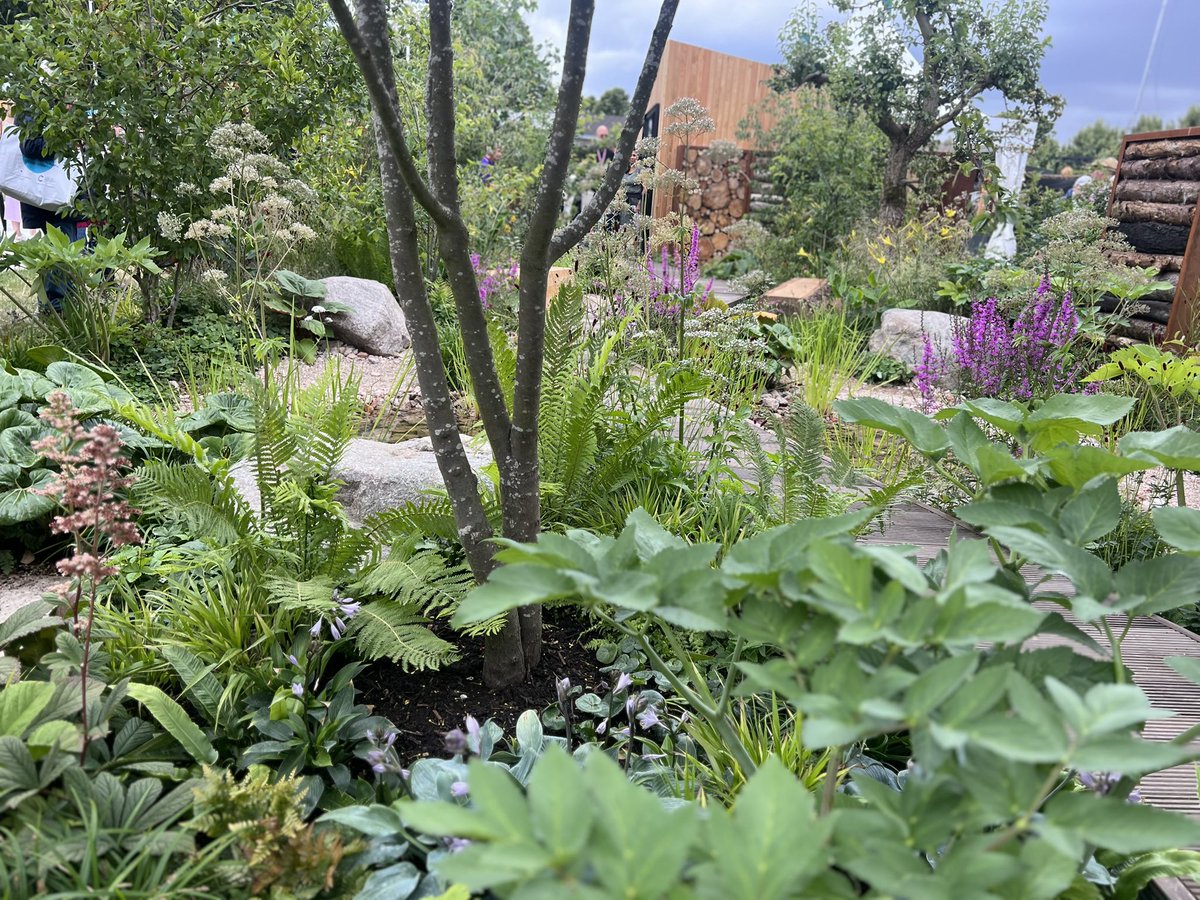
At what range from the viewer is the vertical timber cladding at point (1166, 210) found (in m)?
5.14

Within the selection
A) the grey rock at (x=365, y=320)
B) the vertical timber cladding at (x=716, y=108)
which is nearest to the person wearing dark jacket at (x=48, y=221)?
the grey rock at (x=365, y=320)

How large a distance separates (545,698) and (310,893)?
0.67 m

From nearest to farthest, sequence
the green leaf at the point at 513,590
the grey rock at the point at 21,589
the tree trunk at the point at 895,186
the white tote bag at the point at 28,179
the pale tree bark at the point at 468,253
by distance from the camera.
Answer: the green leaf at the point at 513,590, the pale tree bark at the point at 468,253, the grey rock at the point at 21,589, the white tote bag at the point at 28,179, the tree trunk at the point at 895,186

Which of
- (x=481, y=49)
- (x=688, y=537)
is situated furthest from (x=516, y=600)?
(x=481, y=49)

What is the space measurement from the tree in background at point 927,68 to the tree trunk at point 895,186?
11mm

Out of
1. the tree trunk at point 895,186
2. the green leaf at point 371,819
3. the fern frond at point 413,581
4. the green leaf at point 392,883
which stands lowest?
the green leaf at point 392,883

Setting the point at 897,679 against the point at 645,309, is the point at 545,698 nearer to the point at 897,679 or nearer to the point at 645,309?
the point at 897,679

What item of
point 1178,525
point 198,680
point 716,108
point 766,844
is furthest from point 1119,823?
point 716,108

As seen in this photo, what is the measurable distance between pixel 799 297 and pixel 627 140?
228 inches

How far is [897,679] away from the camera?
64cm

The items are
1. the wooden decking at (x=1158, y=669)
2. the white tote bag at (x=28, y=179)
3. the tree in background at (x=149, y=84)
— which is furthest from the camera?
the white tote bag at (x=28, y=179)

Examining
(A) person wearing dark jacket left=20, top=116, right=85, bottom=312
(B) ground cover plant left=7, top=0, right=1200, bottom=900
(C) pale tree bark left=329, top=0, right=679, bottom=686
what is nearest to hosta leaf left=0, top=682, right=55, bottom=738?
(B) ground cover plant left=7, top=0, right=1200, bottom=900

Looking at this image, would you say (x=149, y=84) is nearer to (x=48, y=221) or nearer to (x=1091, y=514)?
(x=48, y=221)

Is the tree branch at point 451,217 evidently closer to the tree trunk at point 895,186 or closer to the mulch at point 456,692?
the mulch at point 456,692
